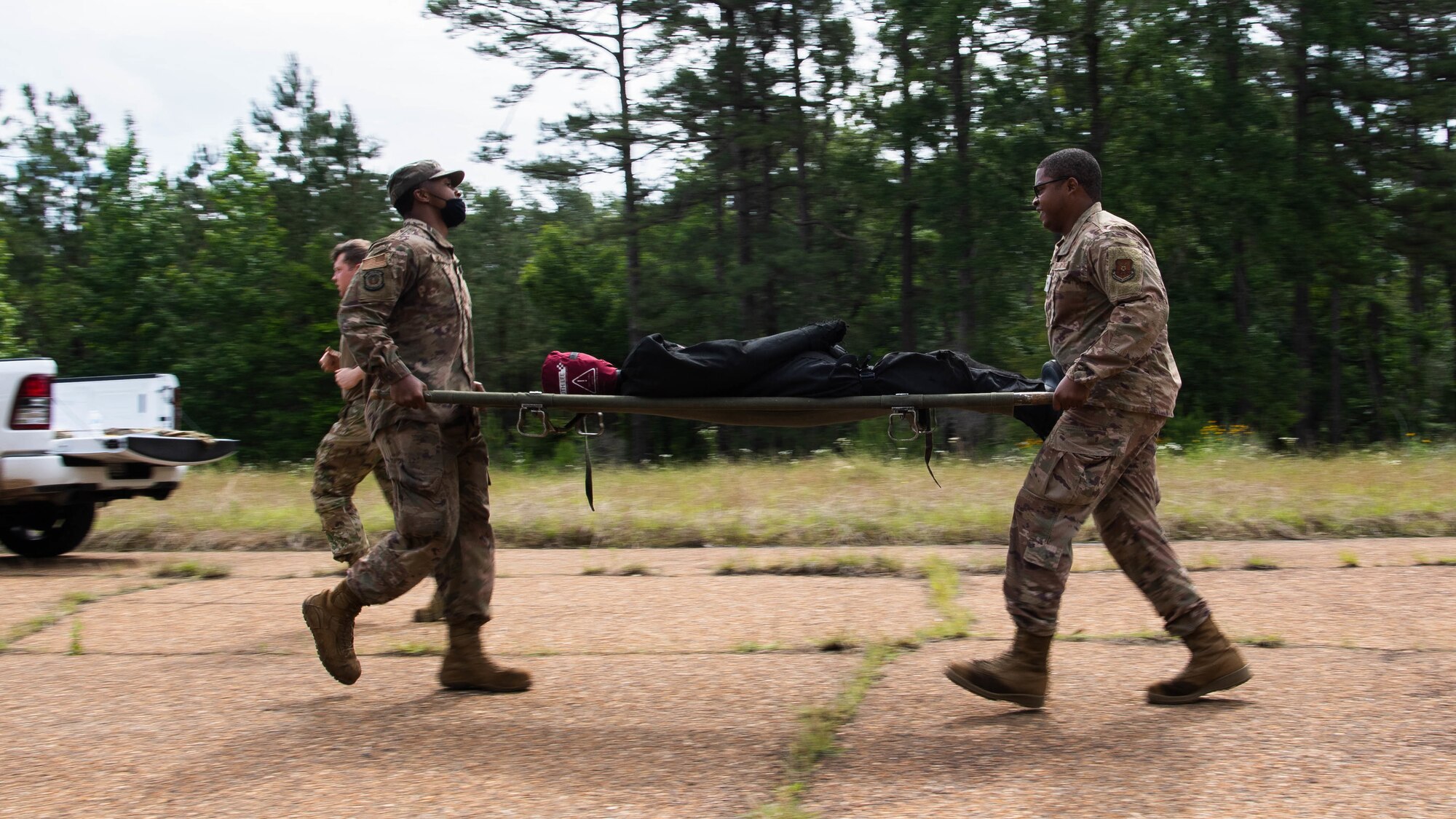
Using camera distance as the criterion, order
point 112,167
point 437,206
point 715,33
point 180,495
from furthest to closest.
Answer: point 112,167 < point 715,33 < point 180,495 < point 437,206

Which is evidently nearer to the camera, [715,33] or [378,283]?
[378,283]

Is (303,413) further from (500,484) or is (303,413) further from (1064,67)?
(500,484)

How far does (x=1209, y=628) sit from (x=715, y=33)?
82.3ft

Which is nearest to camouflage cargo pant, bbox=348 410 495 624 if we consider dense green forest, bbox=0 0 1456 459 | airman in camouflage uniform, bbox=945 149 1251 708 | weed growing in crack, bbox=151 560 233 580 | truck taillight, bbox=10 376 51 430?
airman in camouflage uniform, bbox=945 149 1251 708

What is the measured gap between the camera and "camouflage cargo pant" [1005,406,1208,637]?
4.12 metres

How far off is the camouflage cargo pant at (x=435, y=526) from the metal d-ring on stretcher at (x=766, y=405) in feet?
0.67

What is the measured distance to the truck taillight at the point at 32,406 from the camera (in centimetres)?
866

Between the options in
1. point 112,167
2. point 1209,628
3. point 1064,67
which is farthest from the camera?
point 112,167

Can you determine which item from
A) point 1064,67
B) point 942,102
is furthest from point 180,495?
point 1064,67

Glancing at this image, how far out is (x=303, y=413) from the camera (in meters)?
43.2

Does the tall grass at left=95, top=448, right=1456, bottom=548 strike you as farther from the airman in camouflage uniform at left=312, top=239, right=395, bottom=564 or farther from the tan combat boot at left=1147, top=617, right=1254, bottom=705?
the tan combat boot at left=1147, top=617, right=1254, bottom=705

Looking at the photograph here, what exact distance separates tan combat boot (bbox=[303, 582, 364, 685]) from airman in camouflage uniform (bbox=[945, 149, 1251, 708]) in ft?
7.00

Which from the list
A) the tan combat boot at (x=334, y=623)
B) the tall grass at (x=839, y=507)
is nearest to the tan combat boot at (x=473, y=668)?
the tan combat boot at (x=334, y=623)

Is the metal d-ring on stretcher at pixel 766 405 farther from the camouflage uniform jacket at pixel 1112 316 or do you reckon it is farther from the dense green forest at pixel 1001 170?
the dense green forest at pixel 1001 170
